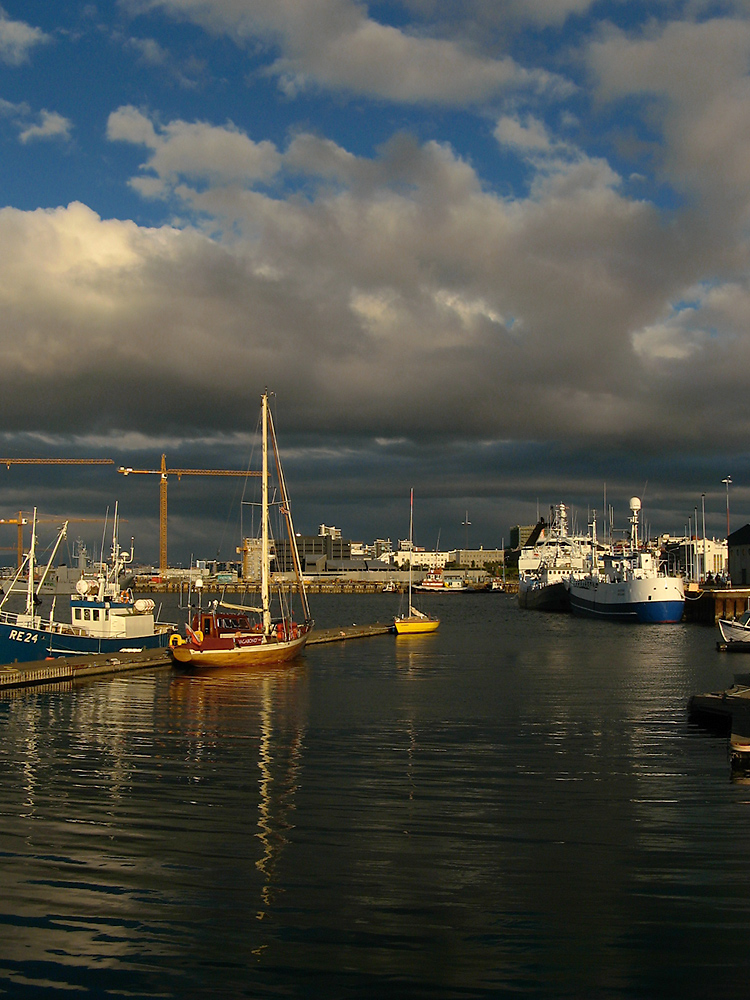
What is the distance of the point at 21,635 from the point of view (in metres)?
52.8

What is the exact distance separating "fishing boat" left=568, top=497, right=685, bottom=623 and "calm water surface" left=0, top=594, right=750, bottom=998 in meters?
71.0

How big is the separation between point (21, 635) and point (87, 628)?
22.2ft

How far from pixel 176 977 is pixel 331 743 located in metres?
17.1

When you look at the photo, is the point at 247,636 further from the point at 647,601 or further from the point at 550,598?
the point at 550,598

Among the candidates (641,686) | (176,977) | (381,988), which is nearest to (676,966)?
(381,988)

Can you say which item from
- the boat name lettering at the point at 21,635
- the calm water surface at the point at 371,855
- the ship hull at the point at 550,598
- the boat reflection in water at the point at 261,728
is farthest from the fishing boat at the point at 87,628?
the ship hull at the point at 550,598

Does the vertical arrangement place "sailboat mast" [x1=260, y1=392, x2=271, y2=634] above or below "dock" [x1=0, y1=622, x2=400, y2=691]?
above

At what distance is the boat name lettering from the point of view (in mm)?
52375

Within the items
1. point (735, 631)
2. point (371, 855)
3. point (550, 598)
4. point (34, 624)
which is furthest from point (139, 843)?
point (550, 598)

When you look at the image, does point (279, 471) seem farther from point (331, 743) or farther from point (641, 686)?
point (331, 743)

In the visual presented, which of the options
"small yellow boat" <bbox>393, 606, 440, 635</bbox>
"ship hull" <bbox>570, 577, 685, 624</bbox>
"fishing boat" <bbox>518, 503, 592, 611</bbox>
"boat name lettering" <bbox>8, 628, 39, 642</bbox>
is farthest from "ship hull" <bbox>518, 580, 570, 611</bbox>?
"boat name lettering" <bbox>8, 628, 39, 642</bbox>

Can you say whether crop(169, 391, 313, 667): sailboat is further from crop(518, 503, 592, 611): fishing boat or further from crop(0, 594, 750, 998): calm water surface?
crop(518, 503, 592, 611): fishing boat

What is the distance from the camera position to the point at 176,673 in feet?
169

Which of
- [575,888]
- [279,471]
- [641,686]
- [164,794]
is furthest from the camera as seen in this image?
[279,471]
